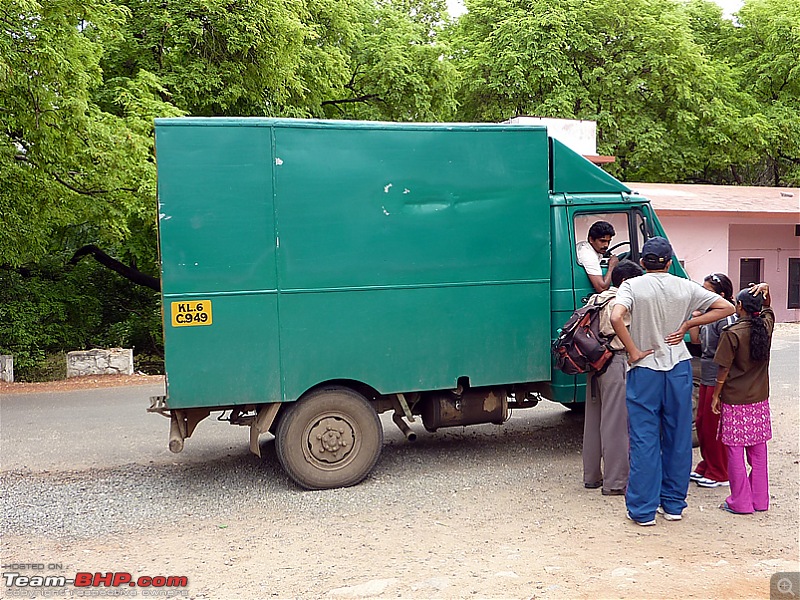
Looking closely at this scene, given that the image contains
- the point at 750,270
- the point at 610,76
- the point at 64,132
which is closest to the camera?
the point at 64,132

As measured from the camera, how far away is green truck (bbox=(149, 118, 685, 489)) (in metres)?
6.48

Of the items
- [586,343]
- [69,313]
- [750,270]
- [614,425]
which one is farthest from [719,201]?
[586,343]

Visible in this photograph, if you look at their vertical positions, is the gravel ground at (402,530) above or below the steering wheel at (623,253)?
below

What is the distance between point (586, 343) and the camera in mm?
6461

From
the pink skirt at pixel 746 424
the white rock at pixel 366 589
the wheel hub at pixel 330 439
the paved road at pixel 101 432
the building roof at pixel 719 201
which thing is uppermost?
Result: the building roof at pixel 719 201

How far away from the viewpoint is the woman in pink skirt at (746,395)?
5941mm

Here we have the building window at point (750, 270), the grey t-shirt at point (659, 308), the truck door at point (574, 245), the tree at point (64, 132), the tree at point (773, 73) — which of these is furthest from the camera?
the tree at point (773, 73)

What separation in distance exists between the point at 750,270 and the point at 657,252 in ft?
64.8

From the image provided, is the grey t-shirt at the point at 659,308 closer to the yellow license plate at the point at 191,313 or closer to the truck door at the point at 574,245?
the truck door at the point at 574,245

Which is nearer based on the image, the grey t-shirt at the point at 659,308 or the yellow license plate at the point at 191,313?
the grey t-shirt at the point at 659,308

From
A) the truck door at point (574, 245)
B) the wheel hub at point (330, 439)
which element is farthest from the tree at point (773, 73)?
the wheel hub at point (330, 439)

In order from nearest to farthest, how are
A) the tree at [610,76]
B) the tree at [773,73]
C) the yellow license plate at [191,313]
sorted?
the yellow license plate at [191,313] → the tree at [610,76] → the tree at [773,73]

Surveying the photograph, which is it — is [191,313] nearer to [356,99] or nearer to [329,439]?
[329,439]

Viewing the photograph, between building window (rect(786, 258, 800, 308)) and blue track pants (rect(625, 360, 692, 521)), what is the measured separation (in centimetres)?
2051
